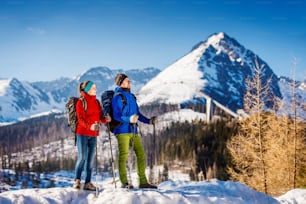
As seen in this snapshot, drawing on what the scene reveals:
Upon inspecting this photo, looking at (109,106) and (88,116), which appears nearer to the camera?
(88,116)

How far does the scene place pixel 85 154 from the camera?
8.23 metres

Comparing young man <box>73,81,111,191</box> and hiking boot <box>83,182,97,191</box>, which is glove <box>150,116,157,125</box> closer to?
young man <box>73,81,111,191</box>

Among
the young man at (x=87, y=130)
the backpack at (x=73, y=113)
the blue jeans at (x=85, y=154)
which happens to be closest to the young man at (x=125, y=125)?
the young man at (x=87, y=130)

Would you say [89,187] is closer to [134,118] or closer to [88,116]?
[88,116]

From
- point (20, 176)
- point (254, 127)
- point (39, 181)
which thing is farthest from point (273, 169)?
point (20, 176)

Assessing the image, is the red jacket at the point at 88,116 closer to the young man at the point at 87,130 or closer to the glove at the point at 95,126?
the young man at the point at 87,130

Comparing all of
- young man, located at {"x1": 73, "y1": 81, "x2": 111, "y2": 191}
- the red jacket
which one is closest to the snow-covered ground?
young man, located at {"x1": 73, "y1": 81, "x2": 111, "y2": 191}

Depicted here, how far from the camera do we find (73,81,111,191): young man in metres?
8.14

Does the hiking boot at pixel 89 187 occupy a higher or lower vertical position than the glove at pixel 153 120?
lower

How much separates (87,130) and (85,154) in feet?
1.99

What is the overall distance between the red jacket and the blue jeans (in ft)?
0.54

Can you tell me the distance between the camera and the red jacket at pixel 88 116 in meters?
8.14

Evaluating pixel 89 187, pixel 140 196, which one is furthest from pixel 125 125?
pixel 140 196

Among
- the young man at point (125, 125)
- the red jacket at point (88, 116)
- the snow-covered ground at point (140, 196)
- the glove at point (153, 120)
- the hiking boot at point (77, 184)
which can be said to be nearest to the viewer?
the snow-covered ground at point (140, 196)
